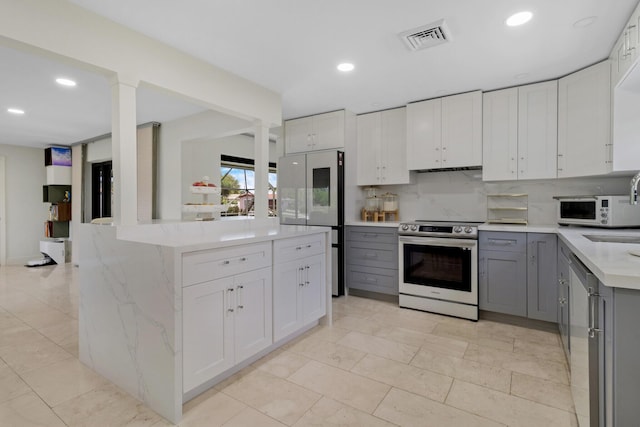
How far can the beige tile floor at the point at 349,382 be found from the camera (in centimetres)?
179

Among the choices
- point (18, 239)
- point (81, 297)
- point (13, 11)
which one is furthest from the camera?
point (18, 239)

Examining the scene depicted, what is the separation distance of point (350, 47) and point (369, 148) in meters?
1.83

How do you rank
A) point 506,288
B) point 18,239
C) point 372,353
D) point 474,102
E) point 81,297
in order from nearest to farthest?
1. point 81,297
2. point 372,353
3. point 506,288
4. point 474,102
5. point 18,239

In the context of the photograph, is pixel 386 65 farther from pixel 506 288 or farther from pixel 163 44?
pixel 506 288

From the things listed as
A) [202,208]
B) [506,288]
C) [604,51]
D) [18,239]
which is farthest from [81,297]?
[18,239]

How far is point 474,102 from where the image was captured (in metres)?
3.47

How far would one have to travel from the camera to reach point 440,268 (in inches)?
134

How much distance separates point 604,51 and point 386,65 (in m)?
1.67

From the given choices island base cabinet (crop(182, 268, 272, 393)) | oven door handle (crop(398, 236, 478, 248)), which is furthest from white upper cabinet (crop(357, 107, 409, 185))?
island base cabinet (crop(182, 268, 272, 393))

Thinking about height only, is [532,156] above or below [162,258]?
above

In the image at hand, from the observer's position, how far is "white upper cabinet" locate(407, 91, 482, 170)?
349 cm

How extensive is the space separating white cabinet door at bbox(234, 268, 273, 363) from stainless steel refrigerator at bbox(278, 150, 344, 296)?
1752mm

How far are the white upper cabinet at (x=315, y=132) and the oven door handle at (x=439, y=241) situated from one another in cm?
141

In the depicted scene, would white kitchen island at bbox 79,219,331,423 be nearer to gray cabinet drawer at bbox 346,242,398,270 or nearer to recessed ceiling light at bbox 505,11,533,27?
gray cabinet drawer at bbox 346,242,398,270
